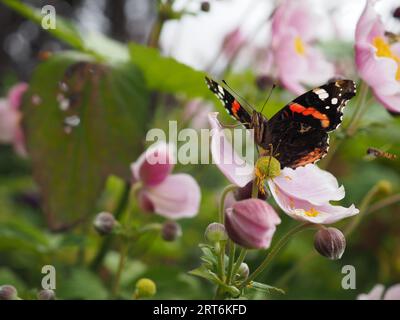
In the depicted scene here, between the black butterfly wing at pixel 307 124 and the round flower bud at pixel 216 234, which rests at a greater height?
the black butterfly wing at pixel 307 124

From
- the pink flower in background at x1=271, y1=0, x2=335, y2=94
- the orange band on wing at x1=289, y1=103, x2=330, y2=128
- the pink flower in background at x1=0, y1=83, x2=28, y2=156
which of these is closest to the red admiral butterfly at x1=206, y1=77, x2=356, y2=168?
the orange band on wing at x1=289, y1=103, x2=330, y2=128

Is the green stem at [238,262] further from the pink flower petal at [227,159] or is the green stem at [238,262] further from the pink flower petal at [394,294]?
the pink flower petal at [394,294]

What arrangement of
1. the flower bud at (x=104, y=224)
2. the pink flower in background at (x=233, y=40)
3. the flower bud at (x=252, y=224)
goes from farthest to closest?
the pink flower in background at (x=233, y=40), the flower bud at (x=104, y=224), the flower bud at (x=252, y=224)

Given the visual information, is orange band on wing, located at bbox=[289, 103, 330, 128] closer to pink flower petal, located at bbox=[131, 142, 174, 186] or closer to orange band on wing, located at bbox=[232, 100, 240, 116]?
orange band on wing, located at bbox=[232, 100, 240, 116]

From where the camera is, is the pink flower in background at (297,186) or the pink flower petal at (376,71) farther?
the pink flower petal at (376,71)

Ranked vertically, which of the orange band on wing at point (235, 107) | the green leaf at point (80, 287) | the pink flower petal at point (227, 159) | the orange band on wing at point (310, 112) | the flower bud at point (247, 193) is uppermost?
the orange band on wing at point (235, 107)

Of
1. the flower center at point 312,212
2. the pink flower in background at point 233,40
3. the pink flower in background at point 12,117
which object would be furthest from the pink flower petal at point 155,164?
the pink flower in background at point 233,40
